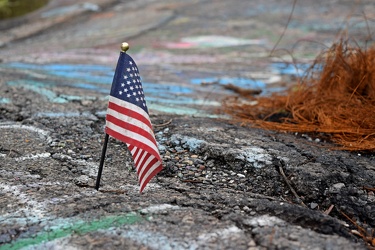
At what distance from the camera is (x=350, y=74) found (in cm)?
366

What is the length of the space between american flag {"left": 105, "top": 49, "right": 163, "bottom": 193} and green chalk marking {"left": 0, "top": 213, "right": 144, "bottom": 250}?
201 mm

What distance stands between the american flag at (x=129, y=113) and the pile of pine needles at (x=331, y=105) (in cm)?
137

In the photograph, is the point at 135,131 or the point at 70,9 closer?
the point at 135,131

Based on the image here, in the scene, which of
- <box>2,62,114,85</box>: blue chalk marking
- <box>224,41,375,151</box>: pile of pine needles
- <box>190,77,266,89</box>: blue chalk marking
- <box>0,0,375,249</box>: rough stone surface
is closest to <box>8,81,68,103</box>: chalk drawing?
<box>0,0,375,249</box>: rough stone surface

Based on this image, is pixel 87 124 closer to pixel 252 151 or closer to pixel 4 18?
pixel 252 151

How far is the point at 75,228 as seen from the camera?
2041 mm

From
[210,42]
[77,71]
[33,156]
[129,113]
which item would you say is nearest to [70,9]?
[210,42]

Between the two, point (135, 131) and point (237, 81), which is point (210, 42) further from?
point (135, 131)

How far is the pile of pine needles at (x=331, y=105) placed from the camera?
3.18 meters

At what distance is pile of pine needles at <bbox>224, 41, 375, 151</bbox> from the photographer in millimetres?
3178

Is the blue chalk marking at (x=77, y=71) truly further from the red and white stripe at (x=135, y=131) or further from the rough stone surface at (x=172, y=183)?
the red and white stripe at (x=135, y=131)

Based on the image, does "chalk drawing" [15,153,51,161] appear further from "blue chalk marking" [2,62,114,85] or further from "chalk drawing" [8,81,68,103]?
"blue chalk marking" [2,62,114,85]

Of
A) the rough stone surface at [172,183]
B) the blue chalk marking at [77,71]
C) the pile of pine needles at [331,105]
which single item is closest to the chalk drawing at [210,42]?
the blue chalk marking at [77,71]

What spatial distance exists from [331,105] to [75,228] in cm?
211
